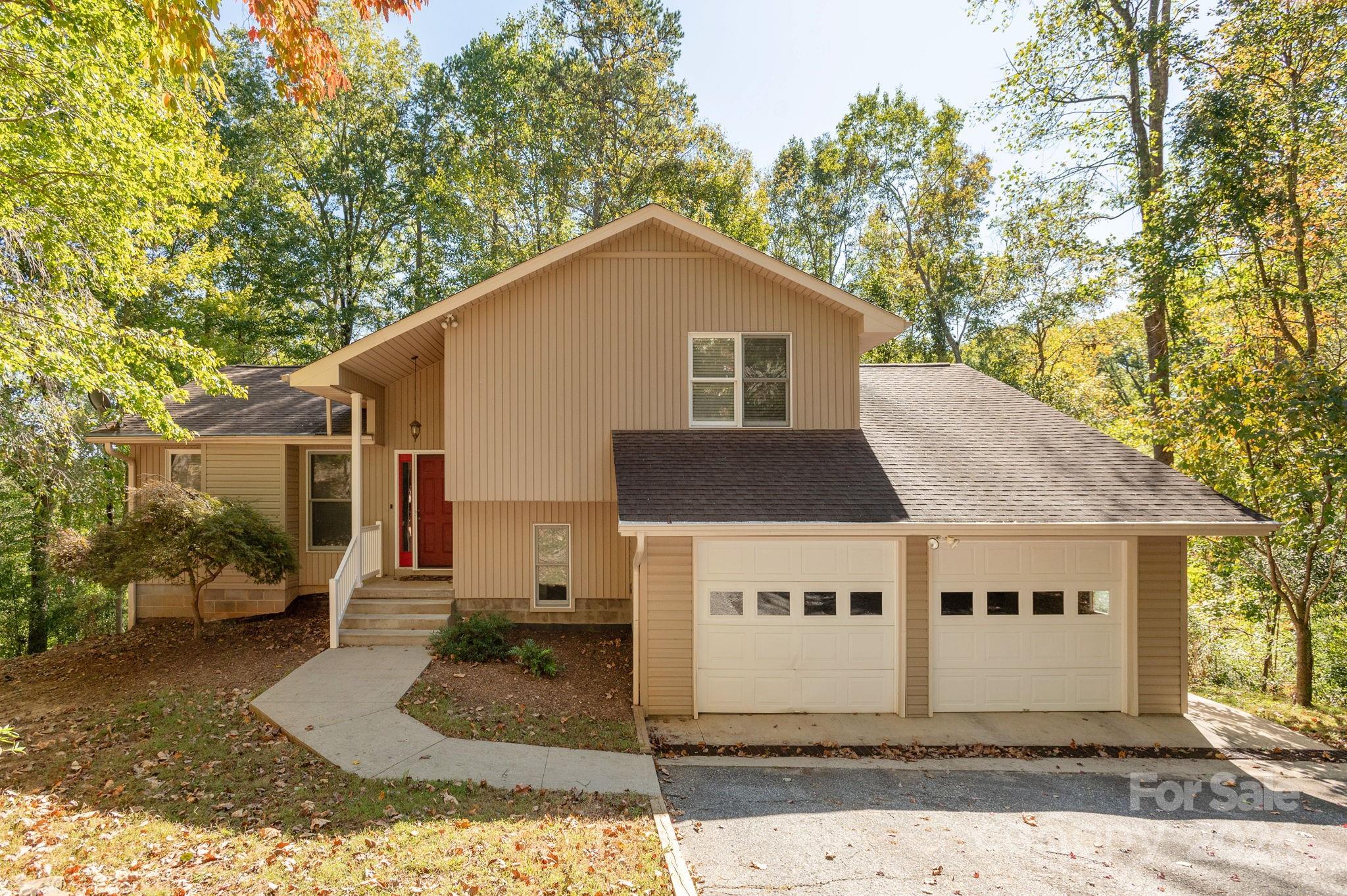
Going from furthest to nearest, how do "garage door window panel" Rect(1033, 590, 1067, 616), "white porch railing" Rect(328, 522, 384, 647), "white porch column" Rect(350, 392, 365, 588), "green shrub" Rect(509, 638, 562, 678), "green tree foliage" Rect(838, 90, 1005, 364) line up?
"green tree foliage" Rect(838, 90, 1005, 364) < "white porch column" Rect(350, 392, 365, 588) < "white porch railing" Rect(328, 522, 384, 647) < "green shrub" Rect(509, 638, 562, 678) < "garage door window panel" Rect(1033, 590, 1067, 616)

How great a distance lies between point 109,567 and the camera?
8.56 m

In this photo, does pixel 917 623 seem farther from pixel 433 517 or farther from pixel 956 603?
pixel 433 517

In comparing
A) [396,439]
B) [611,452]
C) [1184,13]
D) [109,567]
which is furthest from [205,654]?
[1184,13]

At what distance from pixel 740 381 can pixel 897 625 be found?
13.4 ft

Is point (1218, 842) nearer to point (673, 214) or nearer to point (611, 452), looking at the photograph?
point (611, 452)

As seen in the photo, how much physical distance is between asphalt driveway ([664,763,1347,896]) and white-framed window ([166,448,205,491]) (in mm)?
10286

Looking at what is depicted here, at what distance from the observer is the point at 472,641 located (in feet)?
28.3

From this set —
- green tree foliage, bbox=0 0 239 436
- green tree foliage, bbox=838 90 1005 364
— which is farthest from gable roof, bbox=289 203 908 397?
green tree foliage, bbox=838 90 1005 364

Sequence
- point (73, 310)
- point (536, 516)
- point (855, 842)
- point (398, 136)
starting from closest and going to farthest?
1. point (855, 842)
2. point (73, 310)
3. point (536, 516)
4. point (398, 136)

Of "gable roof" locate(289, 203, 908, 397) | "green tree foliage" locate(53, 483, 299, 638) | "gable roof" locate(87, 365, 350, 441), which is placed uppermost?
"gable roof" locate(289, 203, 908, 397)

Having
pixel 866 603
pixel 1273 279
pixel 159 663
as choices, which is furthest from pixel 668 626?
pixel 1273 279

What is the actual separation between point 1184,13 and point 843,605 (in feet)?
43.0

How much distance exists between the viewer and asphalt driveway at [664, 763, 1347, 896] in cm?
434

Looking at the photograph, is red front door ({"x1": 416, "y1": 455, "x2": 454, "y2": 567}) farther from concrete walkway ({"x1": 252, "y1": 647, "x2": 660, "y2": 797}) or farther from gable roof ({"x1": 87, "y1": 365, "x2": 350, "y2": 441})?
concrete walkway ({"x1": 252, "y1": 647, "x2": 660, "y2": 797})
